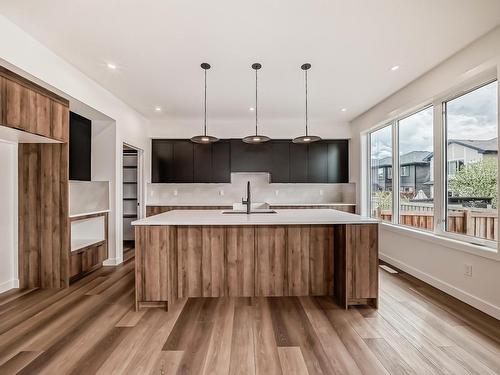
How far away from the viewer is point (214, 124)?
5.68 metres

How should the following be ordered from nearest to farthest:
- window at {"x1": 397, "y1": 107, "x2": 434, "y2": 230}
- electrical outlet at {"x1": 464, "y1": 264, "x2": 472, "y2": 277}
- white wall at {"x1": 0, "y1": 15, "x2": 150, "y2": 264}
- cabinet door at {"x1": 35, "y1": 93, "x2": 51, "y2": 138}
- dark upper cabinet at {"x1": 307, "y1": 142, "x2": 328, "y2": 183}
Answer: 1. white wall at {"x1": 0, "y1": 15, "x2": 150, "y2": 264}
2. electrical outlet at {"x1": 464, "y1": 264, "x2": 472, "y2": 277}
3. cabinet door at {"x1": 35, "y1": 93, "x2": 51, "y2": 138}
4. window at {"x1": 397, "y1": 107, "x2": 434, "y2": 230}
5. dark upper cabinet at {"x1": 307, "y1": 142, "x2": 328, "y2": 183}

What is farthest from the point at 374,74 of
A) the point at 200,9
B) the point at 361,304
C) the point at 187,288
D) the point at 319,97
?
the point at 187,288

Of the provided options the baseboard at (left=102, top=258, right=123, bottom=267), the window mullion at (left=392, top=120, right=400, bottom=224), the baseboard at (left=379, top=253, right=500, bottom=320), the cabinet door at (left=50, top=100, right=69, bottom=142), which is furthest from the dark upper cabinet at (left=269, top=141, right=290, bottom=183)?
the cabinet door at (left=50, top=100, right=69, bottom=142)

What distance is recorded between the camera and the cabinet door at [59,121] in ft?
10.2

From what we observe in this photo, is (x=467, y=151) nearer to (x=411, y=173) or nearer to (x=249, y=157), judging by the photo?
(x=411, y=173)

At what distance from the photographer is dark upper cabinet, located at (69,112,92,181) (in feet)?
12.4

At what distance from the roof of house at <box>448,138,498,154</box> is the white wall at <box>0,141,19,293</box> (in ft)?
16.9

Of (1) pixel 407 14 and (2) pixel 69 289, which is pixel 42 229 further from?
(1) pixel 407 14

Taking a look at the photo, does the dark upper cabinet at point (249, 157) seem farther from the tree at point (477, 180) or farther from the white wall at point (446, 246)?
the tree at point (477, 180)

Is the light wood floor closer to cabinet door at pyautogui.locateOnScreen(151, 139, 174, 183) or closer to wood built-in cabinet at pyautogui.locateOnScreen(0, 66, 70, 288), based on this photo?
wood built-in cabinet at pyautogui.locateOnScreen(0, 66, 70, 288)

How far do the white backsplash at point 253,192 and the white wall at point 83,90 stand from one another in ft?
3.36

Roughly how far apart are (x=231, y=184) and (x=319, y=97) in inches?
105

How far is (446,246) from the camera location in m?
3.04

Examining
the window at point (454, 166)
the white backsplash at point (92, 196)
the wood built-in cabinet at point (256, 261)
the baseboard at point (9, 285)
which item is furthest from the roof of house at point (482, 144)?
the baseboard at point (9, 285)
